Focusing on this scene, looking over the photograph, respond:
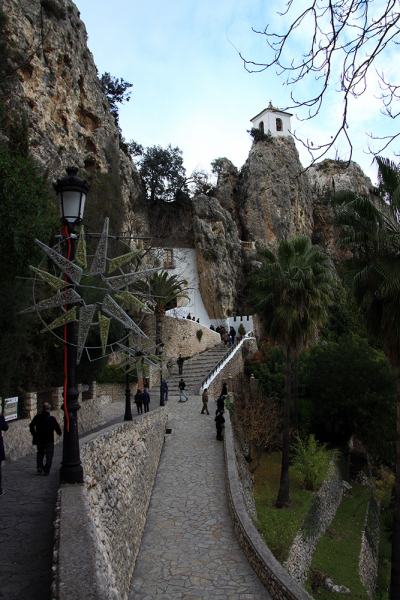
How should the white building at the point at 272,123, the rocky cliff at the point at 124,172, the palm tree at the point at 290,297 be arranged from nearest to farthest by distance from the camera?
the palm tree at the point at 290,297, the rocky cliff at the point at 124,172, the white building at the point at 272,123

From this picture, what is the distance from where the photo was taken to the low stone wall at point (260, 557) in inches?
225

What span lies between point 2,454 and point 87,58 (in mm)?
26019

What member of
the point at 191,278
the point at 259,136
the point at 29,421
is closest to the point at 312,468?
the point at 29,421

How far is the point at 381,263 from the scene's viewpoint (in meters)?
8.59

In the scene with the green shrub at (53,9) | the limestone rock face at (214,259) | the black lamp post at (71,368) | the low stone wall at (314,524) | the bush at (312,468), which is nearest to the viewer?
the black lamp post at (71,368)

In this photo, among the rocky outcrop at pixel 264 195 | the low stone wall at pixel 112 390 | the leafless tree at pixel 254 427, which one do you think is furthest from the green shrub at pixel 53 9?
the leafless tree at pixel 254 427

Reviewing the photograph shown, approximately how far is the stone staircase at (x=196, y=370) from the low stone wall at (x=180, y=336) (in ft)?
2.60

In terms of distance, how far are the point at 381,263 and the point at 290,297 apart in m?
4.74

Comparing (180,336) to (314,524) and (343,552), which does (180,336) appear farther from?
(343,552)

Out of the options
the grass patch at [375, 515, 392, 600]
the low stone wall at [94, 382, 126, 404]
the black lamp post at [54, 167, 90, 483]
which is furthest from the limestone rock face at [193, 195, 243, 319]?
the black lamp post at [54, 167, 90, 483]

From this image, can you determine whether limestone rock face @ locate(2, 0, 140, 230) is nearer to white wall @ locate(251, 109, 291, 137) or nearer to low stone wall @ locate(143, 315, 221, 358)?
low stone wall @ locate(143, 315, 221, 358)

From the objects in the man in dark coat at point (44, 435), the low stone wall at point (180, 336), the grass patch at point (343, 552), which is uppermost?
the low stone wall at point (180, 336)

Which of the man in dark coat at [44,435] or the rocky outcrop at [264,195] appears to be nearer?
the man in dark coat at [44,435]

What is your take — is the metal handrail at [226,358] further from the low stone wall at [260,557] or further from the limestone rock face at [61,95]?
the low stone wall at [260,557]
